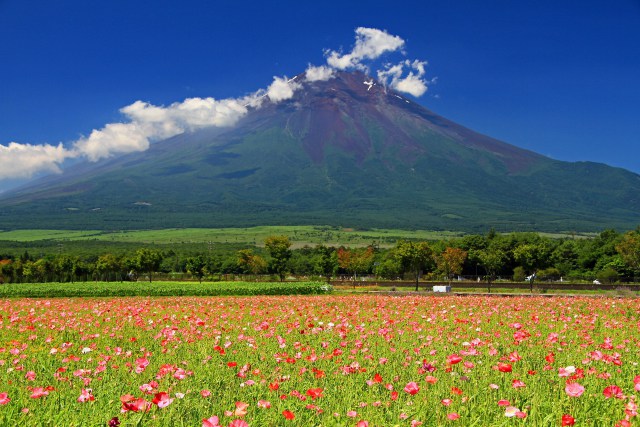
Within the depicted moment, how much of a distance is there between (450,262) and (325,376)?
7248 cm

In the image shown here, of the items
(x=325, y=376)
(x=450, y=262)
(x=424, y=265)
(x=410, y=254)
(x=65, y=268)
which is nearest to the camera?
(x=325, y=376)

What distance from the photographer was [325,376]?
301 inches

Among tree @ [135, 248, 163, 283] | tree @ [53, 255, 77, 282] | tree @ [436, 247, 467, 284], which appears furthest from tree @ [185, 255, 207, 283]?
tree @ [436, 247, 467, 284]

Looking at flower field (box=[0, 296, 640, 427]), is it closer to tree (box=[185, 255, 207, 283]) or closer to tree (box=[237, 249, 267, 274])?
tree (box=[185, 255, 207, 283])

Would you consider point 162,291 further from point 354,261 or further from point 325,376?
point 354,261

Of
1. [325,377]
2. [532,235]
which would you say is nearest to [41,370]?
[325,377]

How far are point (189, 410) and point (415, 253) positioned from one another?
49532 millimetres

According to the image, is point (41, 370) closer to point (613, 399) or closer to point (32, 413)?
point (32, 413)

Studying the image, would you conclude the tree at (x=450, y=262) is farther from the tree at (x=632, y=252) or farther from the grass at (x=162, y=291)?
the grass at (x=162, y=291)

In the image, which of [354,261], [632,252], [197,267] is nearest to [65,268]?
[197,267]

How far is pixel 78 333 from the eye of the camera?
12.5 meters

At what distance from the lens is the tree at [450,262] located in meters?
76.3

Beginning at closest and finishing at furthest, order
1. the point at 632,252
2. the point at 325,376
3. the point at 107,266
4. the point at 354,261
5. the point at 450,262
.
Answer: the point at 325,376, the point at 632,252, the point at 450,262, the point at 354,261, the point at 107,266

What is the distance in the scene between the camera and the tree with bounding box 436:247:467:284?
76.3 meters
